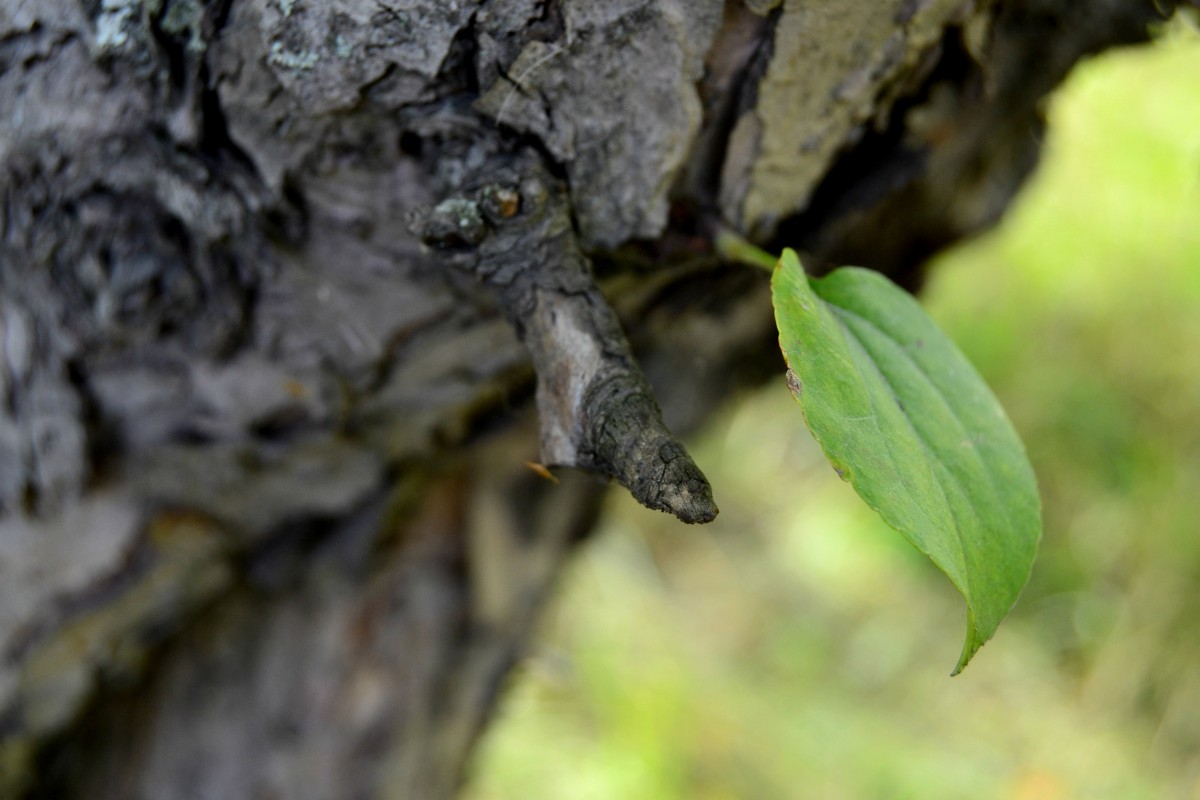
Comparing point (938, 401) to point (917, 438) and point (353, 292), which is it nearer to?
point (917, 438)

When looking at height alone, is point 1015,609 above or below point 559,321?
below

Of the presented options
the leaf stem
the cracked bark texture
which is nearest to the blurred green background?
the cracked bark texture

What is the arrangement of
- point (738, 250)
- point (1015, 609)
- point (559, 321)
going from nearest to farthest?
point (559, 321)
point (738, 250)
point (1015, 609)

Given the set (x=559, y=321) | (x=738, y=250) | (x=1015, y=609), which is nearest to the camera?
(x=559, y=321)

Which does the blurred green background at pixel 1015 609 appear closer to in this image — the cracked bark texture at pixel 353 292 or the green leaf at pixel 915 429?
the cracked bark texture at pixel 353 292

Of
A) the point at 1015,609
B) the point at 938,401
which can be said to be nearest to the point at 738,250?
the point at 938,401

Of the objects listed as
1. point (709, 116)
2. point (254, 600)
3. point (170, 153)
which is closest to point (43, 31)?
point (170, 153)
